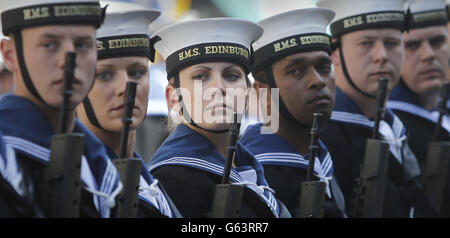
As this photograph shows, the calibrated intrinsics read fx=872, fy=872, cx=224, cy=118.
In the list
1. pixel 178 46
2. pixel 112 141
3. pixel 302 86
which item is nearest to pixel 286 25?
pixel 302 86

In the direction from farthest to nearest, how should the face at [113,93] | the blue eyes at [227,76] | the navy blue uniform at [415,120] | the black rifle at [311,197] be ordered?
the navy blue uniform at [415,120], the black rifle at [311,197], the blue eyes at [227,76], the face at [113,93]

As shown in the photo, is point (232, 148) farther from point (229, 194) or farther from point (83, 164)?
point (83, 164)

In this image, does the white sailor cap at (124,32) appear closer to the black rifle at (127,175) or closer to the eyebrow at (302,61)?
the black rifle at (127,175)

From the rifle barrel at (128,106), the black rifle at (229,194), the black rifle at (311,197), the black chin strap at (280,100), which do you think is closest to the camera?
the rifle barrel at (128,106)

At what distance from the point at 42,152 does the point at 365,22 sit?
3.71 meters

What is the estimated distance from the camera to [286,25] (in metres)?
6.21

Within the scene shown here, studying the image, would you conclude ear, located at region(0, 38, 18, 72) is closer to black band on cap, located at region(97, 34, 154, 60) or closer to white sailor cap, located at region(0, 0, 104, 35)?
white sailor cap, located at region(0, 0, 104, 35)

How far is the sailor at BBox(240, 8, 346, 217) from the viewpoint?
6121 mm

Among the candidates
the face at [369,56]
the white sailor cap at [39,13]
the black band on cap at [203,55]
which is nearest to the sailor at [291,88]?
the black band on cap at [203,55]

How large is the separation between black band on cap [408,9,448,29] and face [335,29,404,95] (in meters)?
1.13

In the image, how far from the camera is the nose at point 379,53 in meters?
7.00

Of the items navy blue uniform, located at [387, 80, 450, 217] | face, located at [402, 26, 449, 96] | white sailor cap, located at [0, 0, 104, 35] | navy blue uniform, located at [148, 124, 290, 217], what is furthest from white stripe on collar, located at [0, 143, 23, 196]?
face, located at [402, 26, 449, 96]

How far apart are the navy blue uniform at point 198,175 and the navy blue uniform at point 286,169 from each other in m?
0.33
